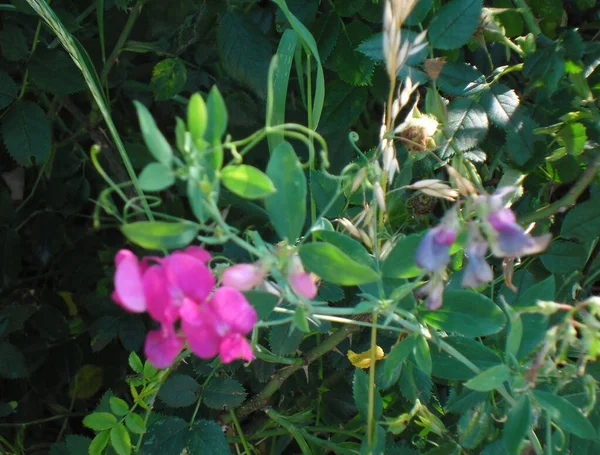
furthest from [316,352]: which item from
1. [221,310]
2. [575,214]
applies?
[221,310]

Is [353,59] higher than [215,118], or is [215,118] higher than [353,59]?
[215,118]

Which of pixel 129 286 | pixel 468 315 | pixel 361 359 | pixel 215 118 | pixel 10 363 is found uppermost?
pixel 215 118

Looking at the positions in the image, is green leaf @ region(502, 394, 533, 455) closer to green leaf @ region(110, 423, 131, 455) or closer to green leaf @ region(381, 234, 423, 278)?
green leaf @ region(381, 234, 423, 278)

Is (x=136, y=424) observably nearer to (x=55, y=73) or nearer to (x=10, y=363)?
(x=10, y=363)

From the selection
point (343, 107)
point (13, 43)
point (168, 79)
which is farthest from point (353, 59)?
point (13, 43)

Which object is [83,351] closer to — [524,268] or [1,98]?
[1,98]

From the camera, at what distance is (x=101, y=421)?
919 mm

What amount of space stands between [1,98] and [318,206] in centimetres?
59

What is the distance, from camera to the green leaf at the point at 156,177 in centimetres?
53

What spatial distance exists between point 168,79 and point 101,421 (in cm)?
59

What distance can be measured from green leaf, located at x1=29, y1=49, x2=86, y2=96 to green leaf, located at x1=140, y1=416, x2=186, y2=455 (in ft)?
1.77

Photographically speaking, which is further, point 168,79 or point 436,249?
point 168,79

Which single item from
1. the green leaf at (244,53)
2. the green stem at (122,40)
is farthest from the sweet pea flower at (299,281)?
the green stem at (122,40)

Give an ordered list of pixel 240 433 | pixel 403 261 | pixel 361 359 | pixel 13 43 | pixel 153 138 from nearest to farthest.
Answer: pixel 153 138 < pixel 403 261 < pixel 361 359 < pixel 240 433 < pixel 13 43
